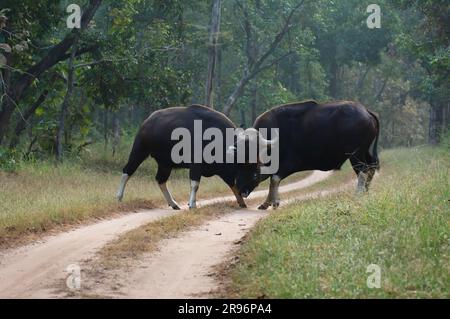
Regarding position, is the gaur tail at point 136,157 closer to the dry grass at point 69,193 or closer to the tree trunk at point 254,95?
the dry grass at point 69,193

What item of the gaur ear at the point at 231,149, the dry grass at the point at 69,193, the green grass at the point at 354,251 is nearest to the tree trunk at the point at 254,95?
the dry grass at the point at 69,193

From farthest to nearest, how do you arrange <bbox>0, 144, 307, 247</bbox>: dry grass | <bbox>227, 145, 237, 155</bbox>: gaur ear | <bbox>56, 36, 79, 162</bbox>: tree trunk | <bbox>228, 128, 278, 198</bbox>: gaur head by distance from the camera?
<bbox>56, 36, 79, 162</bbox>: tree trunk, <bbox>228, 128, 278, 198</bbox>: gaur head, <bbox>227, 145, 237, 155</bbox>: gaur ear, <bbox>0, 144, 307, 247</bbox>: dry grass

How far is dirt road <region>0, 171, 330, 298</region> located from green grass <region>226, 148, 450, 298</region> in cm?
53

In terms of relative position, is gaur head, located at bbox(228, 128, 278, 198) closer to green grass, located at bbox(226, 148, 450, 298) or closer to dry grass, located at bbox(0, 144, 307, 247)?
dry grass, located at bbox(0, 144, 307, 247)

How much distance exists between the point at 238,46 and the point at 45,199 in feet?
100

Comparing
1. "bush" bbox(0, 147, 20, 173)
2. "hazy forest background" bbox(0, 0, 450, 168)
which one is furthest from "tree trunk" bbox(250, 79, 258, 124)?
"bush" bbox(0, 147, 20, 173)

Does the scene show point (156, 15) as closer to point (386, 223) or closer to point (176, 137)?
point (176, 137)

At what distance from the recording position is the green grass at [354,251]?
7637mm

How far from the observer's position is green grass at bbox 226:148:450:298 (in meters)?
7.64

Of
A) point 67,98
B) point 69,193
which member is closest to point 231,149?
point 69,193

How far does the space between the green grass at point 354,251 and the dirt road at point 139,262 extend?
53 centimetres

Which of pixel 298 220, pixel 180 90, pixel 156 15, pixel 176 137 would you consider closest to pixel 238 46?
pixel 156 15

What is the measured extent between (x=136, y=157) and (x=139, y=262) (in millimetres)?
7994

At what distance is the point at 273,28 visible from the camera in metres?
40.1
